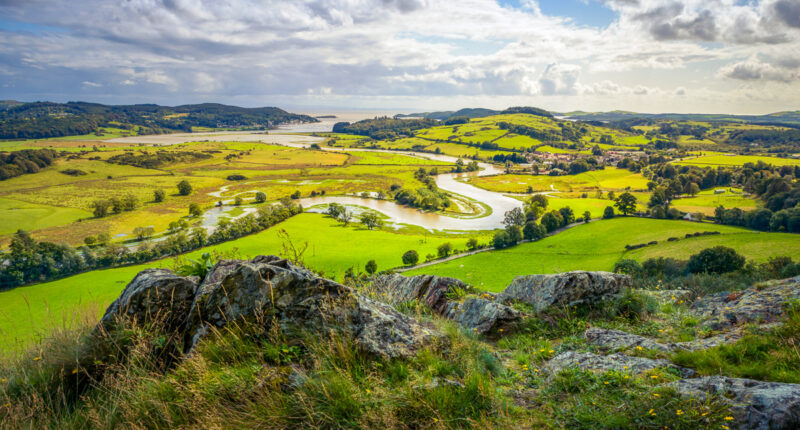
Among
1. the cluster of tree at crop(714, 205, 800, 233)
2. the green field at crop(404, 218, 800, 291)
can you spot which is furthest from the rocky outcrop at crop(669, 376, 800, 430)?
the cluster of tree at crop(714, 205, 800, 233)

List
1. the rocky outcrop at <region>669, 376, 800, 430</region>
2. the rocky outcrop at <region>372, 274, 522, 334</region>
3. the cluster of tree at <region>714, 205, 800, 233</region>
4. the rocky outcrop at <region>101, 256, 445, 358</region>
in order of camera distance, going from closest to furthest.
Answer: the rocky outcrop at <region>669, 376, 800, 430</region> → the rocky outcrop at <region>101, 256, 445, 358</region> → the rocky outcrop at <region>372, 274, 522, 334</region> → the cluster of tree at <region>714, 205, 800, 233</region>

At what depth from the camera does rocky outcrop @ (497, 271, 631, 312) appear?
8.69 meters

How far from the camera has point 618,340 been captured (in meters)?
6.29

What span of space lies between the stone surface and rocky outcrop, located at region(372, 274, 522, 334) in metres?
4.87

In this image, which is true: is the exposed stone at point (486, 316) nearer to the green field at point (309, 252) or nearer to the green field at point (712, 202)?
the green field at point (309, 252)

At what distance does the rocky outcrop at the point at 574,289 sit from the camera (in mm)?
8688

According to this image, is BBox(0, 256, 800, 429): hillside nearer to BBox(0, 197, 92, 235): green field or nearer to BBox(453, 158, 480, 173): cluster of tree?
BBox(0, 197, 92, 235): green field

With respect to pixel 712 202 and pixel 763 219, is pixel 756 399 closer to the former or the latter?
pixel 763 219

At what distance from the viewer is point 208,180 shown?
435 feet

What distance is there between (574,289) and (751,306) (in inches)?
138

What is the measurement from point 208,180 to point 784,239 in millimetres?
161858

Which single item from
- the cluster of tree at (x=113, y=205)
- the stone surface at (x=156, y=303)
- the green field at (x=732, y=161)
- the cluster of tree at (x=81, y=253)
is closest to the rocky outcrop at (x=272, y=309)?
the stone surface at (x=156, y=303)

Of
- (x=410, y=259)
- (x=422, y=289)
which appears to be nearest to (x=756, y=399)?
(x=422, y=289)

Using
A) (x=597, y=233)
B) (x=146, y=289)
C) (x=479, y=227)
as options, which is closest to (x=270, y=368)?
(x=146, y=289)
